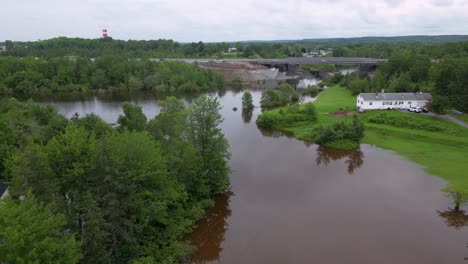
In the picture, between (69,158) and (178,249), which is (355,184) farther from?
(69,158)

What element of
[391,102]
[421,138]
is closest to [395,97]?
[391,102]

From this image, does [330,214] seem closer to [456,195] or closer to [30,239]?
[456,195]

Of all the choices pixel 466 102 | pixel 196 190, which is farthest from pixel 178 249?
pixel 466 102

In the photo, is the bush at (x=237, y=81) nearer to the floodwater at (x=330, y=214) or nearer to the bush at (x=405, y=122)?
the bush at (x=405, y=122)

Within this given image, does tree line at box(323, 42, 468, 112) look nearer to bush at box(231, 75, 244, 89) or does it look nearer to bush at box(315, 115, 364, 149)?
bush at box(315, 115, 364, 149)

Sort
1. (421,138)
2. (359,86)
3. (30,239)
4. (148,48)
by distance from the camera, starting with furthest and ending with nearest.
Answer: (148,48)
(359,86)
(421,138)
(30,239)

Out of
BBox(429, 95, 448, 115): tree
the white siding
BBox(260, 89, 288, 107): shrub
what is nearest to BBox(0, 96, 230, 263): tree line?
BBox(429, 95, 448, 115): tree
